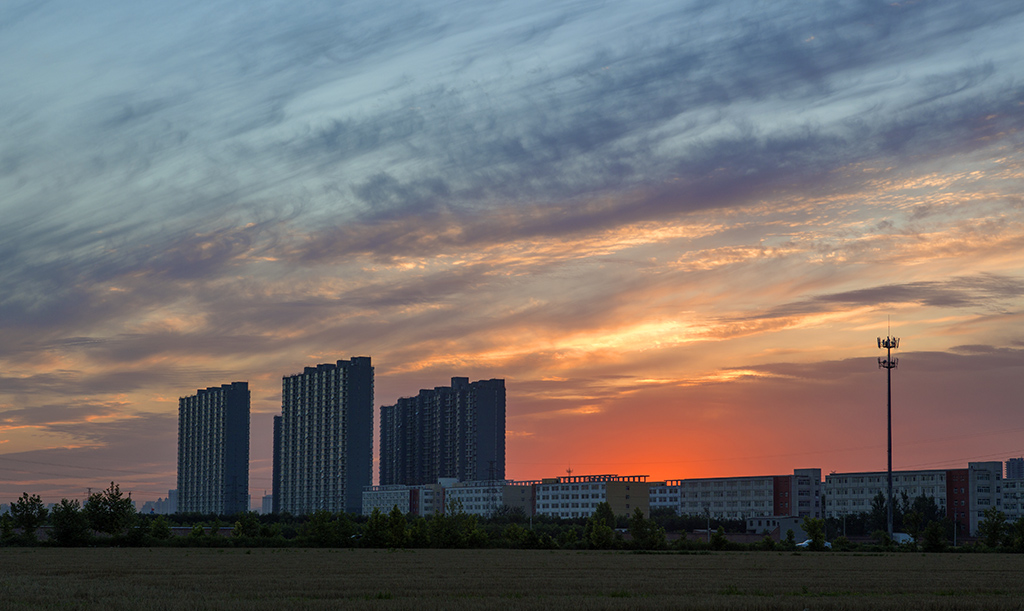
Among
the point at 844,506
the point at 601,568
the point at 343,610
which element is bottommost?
the point at 844,506

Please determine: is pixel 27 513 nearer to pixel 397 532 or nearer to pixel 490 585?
pixel 397 532

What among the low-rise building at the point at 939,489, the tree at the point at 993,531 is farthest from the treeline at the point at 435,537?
the low-rise building at the point at 939,489

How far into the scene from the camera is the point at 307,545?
87.3m

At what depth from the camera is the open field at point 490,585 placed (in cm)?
2881

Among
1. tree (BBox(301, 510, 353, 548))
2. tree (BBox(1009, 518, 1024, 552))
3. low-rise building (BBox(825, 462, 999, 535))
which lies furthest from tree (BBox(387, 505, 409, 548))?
low-rise building (BBox(825, 462, 999, 535))

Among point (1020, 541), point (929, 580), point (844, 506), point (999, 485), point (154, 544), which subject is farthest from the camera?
point (844, 506)

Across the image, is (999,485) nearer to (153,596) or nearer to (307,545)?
(307,545)

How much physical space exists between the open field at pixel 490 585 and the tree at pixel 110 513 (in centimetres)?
5002

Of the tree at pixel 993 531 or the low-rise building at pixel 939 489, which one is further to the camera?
the low-rise building at pixel 939 489

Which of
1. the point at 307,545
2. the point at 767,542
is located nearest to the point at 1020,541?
the point at 767,542

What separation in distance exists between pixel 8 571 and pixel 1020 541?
278ft

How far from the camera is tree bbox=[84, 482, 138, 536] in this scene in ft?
335

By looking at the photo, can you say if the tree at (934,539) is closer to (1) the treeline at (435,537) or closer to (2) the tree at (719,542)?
(1) the treeline at (435,537)

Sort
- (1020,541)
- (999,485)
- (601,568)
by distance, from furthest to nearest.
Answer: (999,485) < (1020,541) < (601,568)
